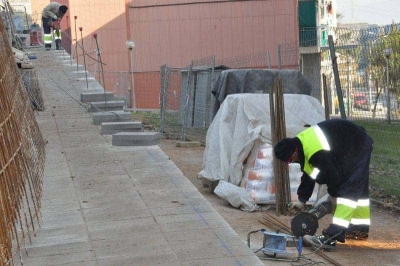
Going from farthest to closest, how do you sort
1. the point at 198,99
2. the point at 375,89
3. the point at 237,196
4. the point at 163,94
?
the point at 198,99
the point at 163,94
the point at 375,89
the point at 237,196

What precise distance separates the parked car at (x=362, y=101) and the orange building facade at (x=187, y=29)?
24.8 m

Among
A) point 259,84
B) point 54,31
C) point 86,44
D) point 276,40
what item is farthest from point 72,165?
point 276,40

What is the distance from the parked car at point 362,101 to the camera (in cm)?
1181

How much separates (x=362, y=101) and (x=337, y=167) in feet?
9.74

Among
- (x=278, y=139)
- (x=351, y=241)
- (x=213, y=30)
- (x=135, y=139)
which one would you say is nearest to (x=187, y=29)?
(x=213, y=30)

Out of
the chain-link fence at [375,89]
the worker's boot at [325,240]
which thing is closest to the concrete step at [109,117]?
the chain-link fence at [375,89]

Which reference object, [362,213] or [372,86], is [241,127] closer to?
[372,86]

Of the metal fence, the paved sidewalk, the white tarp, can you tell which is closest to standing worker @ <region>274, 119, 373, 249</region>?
the paved sidewalk

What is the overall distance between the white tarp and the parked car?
53cm

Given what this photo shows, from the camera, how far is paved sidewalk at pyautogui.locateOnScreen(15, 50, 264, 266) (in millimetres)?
7789

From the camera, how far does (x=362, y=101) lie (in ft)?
39.0

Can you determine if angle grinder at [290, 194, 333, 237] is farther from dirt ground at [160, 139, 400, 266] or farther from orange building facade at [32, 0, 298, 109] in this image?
orange building facade at [32, 0, 298, 109]

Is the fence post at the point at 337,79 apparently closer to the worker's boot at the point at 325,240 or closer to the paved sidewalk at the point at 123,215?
the paved sidewalk at the point at 123,215

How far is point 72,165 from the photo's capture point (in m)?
12.6
